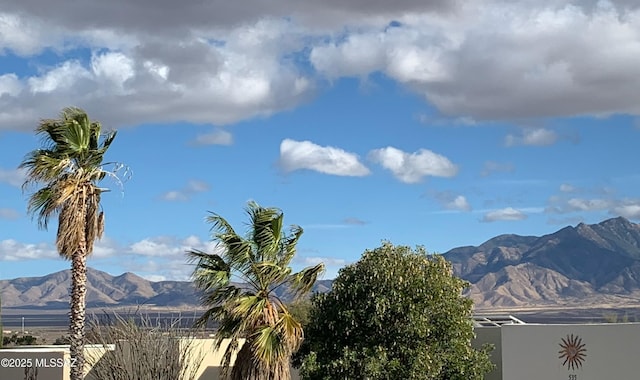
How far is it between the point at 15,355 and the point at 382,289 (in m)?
15.2

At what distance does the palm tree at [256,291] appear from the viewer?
25.6 metres

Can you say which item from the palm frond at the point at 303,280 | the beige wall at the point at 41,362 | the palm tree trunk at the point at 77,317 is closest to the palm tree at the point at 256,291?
the palm frond at the point at 303,280

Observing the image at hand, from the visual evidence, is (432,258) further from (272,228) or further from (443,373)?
(272,228)

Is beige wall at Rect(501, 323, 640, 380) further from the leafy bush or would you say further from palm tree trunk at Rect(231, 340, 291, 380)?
the leafy bush

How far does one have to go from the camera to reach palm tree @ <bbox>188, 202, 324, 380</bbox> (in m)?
25.6

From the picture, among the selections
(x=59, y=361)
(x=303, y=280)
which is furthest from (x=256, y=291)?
(x=59, y=361)

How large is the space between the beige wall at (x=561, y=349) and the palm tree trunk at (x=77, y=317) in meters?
12.1

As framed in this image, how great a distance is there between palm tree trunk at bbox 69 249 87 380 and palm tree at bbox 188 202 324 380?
171 inches

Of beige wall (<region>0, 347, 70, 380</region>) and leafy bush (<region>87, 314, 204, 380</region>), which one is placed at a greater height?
leafy bush (<region>87, 314, 204, 380</region>)

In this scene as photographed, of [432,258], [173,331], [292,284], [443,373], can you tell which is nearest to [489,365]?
[443,373]

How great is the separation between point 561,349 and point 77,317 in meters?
13.7

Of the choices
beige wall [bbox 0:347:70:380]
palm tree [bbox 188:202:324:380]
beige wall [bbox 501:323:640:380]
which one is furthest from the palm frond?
beige wall [bbox 0:347:70:380]

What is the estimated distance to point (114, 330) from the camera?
26484mm

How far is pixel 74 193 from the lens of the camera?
29.1 metres
